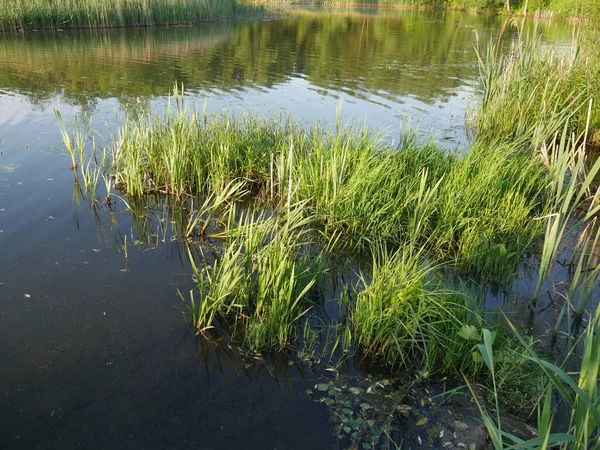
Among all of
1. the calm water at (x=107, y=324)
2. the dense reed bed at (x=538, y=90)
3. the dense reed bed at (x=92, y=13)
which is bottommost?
the calm water at (x=107, y=324)

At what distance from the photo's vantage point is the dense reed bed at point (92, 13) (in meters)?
18.7

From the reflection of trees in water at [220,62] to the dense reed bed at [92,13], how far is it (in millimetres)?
748

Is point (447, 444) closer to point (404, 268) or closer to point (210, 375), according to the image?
point (404, 268)

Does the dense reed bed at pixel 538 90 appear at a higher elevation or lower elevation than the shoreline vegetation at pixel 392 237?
higher

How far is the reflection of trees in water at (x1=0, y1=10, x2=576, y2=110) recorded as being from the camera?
12.5 metres

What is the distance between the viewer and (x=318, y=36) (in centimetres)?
2456

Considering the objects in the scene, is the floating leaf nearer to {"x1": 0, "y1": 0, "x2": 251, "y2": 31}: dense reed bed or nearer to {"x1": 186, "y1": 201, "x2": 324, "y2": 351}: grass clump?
{"x1": 186, "y1": 201, "x2": 324, "y2": 351}: grass clump

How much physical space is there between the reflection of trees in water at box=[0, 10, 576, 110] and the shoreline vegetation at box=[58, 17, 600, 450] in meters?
5.14

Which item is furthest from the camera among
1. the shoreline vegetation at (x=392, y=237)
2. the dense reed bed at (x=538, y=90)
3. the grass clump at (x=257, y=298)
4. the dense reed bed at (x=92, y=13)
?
the dense reed bed at (x=92, y=13)

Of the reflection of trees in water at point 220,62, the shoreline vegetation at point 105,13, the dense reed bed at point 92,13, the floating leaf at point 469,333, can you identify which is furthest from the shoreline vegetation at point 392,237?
the dense reed bed at point 92,13

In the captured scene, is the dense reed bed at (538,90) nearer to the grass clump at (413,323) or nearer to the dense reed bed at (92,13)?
the grass clump at (413,323)

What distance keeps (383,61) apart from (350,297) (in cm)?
1532

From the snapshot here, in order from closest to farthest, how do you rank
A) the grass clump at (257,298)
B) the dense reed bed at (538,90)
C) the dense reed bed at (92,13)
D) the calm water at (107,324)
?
the calm water at (107,324)
the grass clump at (257,298)
the dense reed bed at (538,90)
the dense reed bed at (92,13)

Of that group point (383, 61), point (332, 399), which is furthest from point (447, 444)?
point (383, 61)
